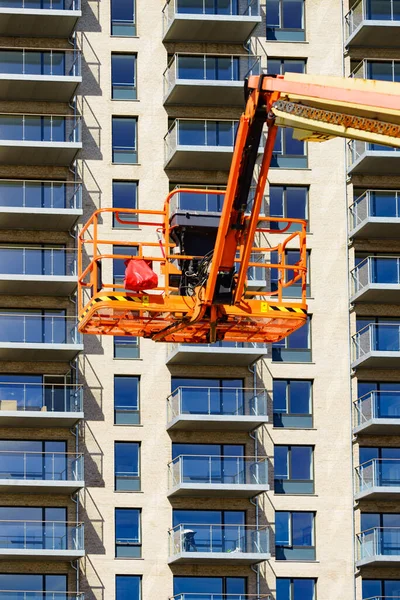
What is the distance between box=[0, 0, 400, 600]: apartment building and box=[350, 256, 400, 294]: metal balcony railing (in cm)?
7

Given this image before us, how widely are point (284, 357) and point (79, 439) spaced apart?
8251mm

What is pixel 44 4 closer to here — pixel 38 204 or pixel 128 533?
pixel 38 204

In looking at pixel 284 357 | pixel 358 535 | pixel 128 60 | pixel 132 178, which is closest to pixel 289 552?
pixel 358 535

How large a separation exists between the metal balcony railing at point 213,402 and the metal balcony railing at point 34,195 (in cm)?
800

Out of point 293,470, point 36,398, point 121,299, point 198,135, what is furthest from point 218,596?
point 121,299

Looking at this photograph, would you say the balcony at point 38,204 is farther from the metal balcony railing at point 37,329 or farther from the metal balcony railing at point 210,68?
the metal balcony railing at point 210,68

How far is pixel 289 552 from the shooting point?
220 ft

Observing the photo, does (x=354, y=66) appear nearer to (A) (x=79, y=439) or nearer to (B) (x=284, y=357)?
(B) (x=284, y=357)

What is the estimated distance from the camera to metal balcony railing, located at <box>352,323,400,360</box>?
68.0m

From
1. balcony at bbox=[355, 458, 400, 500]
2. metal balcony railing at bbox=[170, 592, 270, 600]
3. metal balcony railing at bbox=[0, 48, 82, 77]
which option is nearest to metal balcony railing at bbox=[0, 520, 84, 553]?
metal balcony railing at bbox=[170, 592, 270, 600]

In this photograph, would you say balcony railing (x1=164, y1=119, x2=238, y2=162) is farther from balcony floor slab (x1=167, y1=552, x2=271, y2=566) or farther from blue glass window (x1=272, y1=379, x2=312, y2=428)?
balcony floor slab (x1=167, y1=552, x2=271, y2=566)

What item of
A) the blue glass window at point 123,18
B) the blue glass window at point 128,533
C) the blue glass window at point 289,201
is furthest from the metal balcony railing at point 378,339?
the blue glass window at point 123,18

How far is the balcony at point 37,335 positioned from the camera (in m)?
66.3

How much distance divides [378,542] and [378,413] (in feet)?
15.7
